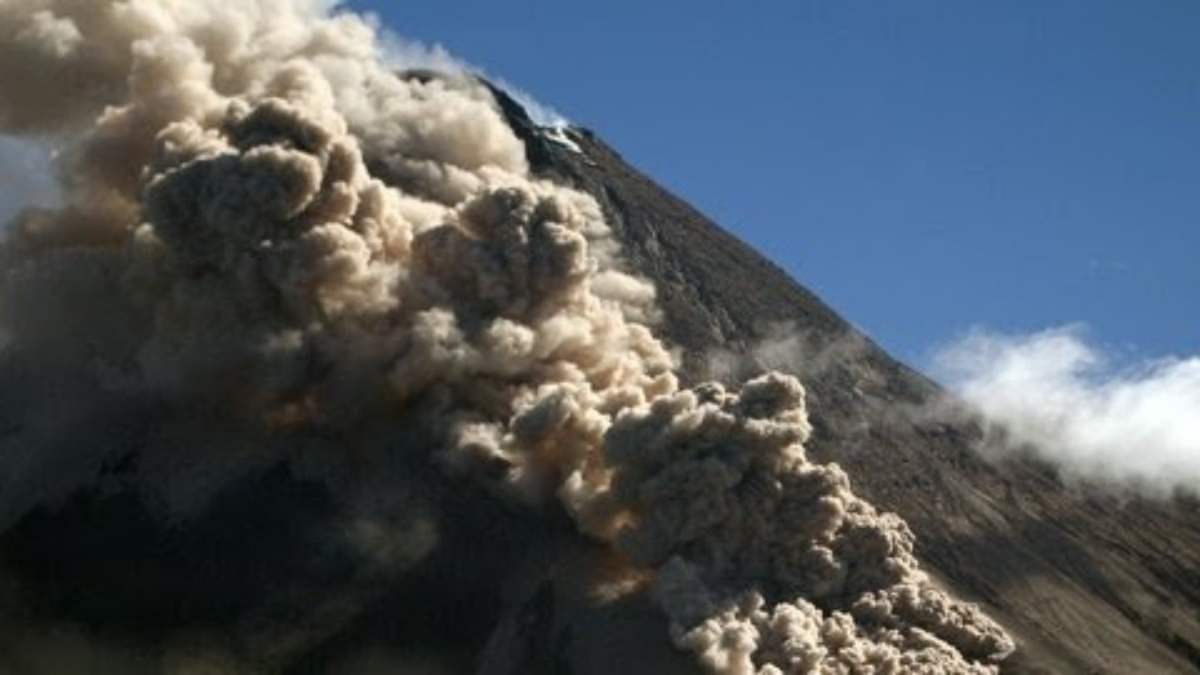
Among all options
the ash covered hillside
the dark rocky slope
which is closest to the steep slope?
the dark rocky slope

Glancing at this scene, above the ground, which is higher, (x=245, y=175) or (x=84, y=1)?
(x=84, y=1)

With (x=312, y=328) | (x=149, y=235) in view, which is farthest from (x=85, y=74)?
(x=312, y=328)

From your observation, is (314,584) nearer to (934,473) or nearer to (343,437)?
(343,437)

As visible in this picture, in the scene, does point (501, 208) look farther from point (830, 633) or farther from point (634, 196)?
point (634, 196)

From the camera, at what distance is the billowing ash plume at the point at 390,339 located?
54.4m

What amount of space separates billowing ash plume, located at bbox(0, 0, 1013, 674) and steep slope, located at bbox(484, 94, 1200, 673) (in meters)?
16.9

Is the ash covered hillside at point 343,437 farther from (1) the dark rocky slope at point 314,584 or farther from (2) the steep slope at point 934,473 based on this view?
(2) the steep slope at point 934,473

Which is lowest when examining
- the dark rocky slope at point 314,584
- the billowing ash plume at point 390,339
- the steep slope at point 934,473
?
the dark rocky slope at point 314,584

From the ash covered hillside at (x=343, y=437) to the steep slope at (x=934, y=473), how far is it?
6941 mm

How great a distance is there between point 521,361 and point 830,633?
41.4ft

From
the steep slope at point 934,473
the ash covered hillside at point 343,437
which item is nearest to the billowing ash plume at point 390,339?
the ash covered hillside at point 343,437

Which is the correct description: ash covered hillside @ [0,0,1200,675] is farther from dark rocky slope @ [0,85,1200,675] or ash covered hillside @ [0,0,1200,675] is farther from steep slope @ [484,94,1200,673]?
steep slope @ [484,94,1200,673]

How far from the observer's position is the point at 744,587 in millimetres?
53625

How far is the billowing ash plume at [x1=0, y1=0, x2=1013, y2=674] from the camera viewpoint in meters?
54.4
